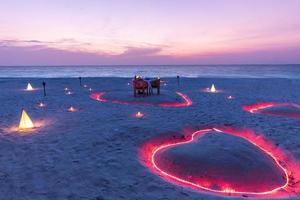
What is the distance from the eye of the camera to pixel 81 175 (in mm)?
7629

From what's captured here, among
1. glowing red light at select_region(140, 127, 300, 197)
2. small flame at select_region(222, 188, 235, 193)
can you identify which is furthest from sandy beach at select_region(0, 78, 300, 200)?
small flame at select_region(222, 188, 235, 193)

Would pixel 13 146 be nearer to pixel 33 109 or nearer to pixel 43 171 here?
pixel 43 171

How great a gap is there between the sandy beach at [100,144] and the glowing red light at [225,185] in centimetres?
29

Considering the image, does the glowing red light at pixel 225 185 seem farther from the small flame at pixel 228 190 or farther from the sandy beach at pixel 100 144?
the sandy beach at pixel 100 144

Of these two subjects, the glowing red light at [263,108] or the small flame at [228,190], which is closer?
the small flame at [228,190]

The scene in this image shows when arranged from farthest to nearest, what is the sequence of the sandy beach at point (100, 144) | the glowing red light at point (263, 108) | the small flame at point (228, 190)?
the glowing red light at point (263, 108)
the small flame at point (228, 190)
the sandy beach at point (100, 144)

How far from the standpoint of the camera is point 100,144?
33.5 ft

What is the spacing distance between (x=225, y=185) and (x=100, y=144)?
194 inches

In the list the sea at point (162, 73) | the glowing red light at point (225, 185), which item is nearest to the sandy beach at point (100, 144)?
the glowing red light at point (225, 185)

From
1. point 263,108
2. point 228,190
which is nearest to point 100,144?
point 228,190

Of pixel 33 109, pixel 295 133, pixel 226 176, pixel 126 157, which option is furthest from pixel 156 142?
pixel 33 109

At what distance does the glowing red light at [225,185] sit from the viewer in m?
7.46

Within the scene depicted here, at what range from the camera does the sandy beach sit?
6.92m

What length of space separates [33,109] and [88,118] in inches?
207
